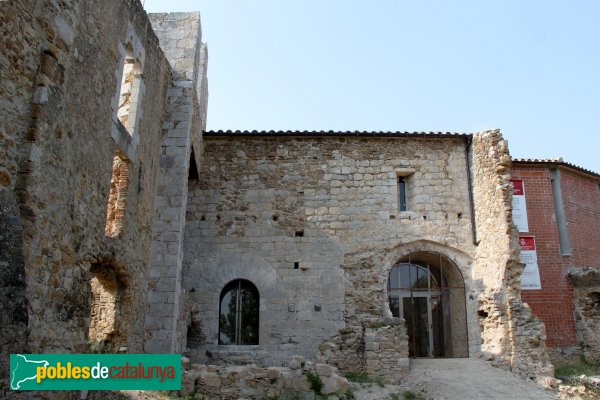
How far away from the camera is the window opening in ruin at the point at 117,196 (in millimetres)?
8422

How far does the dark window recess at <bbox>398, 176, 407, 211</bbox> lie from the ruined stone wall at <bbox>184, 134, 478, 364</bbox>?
0.53 feet

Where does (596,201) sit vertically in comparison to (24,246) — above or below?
above

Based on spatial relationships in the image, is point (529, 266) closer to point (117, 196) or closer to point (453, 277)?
point (453, 277)

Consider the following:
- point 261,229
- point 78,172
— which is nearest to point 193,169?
point 261,229

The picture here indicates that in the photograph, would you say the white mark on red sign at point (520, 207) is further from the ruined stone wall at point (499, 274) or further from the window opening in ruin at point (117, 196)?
the window opening in ruin at point (117, 196)

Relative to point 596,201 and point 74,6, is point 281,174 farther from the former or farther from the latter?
point 596,201

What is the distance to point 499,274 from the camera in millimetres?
12062

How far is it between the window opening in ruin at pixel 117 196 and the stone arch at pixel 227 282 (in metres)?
4.31

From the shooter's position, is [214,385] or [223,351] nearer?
[214,385]

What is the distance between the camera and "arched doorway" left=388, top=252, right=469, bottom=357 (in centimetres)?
1308

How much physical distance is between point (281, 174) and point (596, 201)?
10732 mm

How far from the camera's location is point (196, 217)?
514 inches

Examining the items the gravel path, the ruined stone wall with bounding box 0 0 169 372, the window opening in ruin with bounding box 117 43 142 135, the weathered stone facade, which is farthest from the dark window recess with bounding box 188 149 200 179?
the gravel path

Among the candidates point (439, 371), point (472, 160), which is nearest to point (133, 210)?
point (439, 371)
